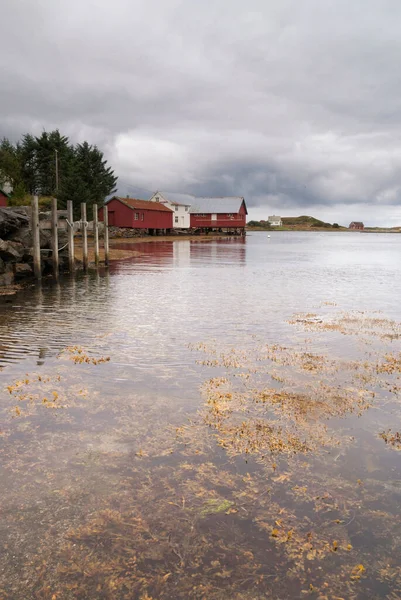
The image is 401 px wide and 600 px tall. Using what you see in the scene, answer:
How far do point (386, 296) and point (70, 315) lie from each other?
15477 mm

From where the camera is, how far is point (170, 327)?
14.6 metres

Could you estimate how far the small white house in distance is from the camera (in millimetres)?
96125

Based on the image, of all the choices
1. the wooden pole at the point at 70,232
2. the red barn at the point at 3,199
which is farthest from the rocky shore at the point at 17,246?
the red barn at the point at 3,199

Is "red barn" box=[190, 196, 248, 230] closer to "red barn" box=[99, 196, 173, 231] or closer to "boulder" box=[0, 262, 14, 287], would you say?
"red barn" box=[99, 196, 173, 231]

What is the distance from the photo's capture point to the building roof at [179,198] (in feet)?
319

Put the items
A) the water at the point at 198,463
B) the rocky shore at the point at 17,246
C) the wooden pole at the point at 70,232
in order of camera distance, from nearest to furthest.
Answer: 1. the water at the point at 198,463
2. the rocky shore at the point at 17,246
3. the wooden pole at the point at 70,232

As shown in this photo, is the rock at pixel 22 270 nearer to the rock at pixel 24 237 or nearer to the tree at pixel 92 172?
the rock at pixel 24 237

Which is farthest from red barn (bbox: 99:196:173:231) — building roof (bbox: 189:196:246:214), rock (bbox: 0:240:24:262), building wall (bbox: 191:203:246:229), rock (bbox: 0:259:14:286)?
rock (bbox: 0:259:14:286)

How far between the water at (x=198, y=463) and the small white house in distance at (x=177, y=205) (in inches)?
3336

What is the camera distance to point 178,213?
9844 centimetres

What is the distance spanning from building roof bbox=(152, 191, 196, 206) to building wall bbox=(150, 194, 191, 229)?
686 mm

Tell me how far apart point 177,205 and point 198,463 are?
94047 millimetres

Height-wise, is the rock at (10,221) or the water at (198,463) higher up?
the rock at (10,221)

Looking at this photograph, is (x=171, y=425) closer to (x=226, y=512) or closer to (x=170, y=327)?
(x=226, y=512)
